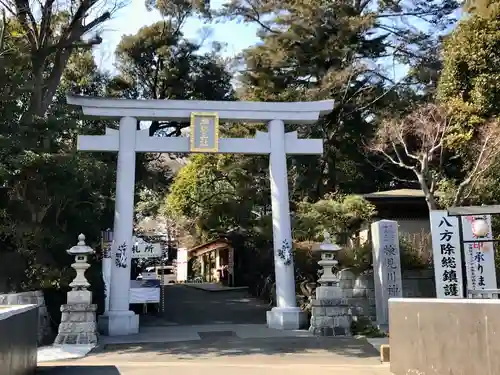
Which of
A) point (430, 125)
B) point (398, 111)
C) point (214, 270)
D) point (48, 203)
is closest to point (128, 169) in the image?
point (48, 203)

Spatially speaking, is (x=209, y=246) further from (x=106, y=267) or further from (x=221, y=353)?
(x=221, y=353)

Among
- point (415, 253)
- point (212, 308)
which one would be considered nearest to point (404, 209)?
point (415, 253)

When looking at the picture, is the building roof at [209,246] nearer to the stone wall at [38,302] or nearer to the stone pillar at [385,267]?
the stone pillar at [385,267]

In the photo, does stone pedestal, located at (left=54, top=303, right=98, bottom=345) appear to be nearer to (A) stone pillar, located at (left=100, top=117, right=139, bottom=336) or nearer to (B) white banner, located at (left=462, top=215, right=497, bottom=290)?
(A) stone pillar, located at (left=100, top=117, right=139, bottom=336)

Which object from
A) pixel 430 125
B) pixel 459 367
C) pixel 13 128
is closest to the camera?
Result: pixel 459 367

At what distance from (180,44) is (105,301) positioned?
45.1 feet

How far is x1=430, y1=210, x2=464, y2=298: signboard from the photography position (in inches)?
A: 463

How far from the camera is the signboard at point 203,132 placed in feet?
48.1

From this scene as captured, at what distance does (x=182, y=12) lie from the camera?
24219 millimetres

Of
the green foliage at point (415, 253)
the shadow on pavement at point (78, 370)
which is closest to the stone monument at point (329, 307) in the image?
the green foliage at point (415, 253)

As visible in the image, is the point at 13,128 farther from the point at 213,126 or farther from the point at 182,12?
the point at 182,12

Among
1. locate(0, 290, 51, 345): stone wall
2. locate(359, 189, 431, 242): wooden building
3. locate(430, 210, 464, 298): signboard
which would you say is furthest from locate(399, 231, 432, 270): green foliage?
locate(0, 290, 51, 345): stone wall

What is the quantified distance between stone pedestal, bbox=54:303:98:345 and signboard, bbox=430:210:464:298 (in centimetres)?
750

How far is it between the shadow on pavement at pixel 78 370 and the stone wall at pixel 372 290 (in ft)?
24.1
